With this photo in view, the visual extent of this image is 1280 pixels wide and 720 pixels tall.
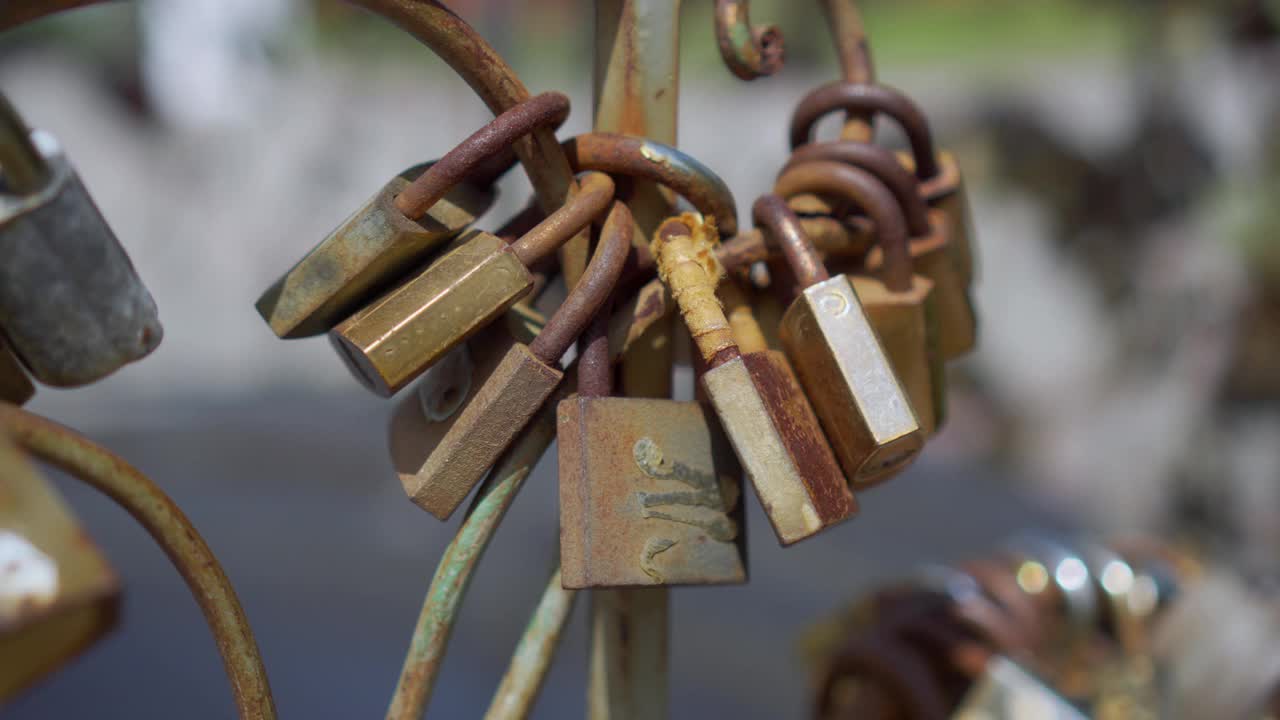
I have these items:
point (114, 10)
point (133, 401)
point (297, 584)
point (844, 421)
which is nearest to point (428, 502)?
point (844, 421)

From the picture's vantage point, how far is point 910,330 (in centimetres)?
44

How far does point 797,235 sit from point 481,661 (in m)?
1.64

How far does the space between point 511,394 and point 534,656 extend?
11cm

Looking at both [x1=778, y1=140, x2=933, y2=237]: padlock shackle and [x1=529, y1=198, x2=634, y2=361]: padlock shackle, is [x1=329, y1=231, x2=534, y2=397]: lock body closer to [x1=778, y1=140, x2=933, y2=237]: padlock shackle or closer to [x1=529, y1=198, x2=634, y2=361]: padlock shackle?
[x1=529, y1=198, x2=634, y2=361]: padlock shackle

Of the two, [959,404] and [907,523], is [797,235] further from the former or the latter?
[959,404]

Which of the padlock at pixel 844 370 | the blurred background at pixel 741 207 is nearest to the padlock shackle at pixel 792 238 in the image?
the padlock at pixel 844 370

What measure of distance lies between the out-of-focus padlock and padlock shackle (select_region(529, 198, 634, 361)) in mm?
163

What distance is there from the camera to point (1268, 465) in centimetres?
268

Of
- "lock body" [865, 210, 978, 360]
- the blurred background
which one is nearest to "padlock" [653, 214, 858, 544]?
"lock body" [865, 210, 978, 360]

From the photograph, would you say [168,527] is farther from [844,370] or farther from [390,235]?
[844,370]

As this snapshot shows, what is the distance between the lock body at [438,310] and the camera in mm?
354

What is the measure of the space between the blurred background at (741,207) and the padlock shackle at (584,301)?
16.5 inches

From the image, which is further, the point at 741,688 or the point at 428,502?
the point at 741,688

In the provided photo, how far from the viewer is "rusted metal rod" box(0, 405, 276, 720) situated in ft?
0.95
